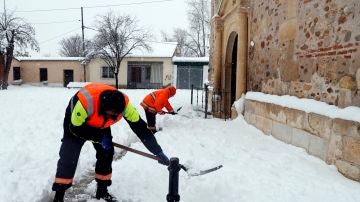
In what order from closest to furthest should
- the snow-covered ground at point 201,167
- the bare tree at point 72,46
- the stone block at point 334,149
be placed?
the snow-covered ground at point 201,167 → the stone block at point 334,149 → the bare tree at point 72,46

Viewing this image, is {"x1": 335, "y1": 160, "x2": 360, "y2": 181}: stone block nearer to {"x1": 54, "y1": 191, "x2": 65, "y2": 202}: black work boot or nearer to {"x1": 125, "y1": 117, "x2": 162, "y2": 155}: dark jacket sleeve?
{"x1": 125, "y1": 117, "x2": 162, "y2": 155}: dark jacket sleeve

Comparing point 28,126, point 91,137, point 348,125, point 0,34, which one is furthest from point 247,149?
point 0,34

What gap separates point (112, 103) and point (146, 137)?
663 millimetres

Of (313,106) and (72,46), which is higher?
(72,46)

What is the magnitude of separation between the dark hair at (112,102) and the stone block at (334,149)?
2821 millimetres

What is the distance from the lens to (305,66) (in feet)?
19.3

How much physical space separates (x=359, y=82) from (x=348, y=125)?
1.85 feet

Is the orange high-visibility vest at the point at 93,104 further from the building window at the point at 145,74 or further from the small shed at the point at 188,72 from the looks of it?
the building window at the point at 145,74

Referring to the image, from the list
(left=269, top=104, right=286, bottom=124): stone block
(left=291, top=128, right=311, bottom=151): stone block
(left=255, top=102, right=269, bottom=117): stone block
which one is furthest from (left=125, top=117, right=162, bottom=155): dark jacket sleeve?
(left=255, top=102, right=269, bottom=117): stone block

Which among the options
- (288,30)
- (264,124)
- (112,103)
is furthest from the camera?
(264,124)

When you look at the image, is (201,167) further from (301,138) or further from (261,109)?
(261,109)

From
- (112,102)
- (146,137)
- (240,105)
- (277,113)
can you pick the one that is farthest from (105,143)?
(240,105)

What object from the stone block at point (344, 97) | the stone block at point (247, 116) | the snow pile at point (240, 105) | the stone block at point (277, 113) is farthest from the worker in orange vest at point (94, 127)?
the snow pile at point (240, 105)

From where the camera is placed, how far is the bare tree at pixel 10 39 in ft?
81.9
